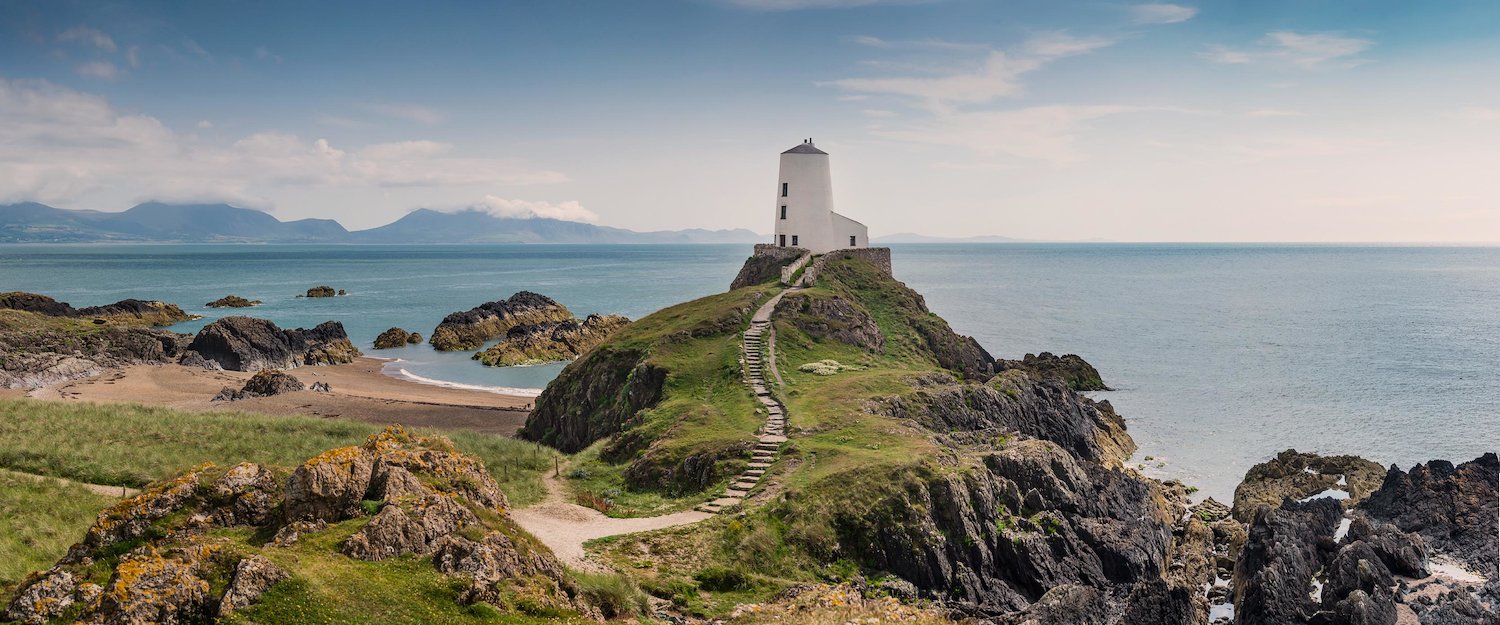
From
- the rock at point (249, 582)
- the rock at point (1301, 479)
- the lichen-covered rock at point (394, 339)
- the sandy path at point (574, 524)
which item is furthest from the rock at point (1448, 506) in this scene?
the lichen-covered rock at point (394, 339)

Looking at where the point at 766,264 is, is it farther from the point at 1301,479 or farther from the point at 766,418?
the point at 1301,479

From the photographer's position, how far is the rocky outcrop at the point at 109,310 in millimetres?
110312

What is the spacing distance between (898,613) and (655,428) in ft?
61.0

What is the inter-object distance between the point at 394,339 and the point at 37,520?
89981 millimetres

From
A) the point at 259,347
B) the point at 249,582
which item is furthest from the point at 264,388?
the point at 249,582

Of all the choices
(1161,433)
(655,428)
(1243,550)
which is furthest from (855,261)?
(1243,550)

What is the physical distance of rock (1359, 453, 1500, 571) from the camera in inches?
1362

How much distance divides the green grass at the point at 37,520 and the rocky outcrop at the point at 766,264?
5052 centimetres

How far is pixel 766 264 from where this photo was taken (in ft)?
241

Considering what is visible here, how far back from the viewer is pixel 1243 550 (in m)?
31.9

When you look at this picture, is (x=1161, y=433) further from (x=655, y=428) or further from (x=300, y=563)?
(x=300, y=563)

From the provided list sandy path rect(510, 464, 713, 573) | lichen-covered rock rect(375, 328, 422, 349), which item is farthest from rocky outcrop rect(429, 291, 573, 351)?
sandy path rect(510, 464, 713, 573)

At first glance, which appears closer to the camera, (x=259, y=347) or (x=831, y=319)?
(x=831, y=319)

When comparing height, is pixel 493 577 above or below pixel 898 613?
above
